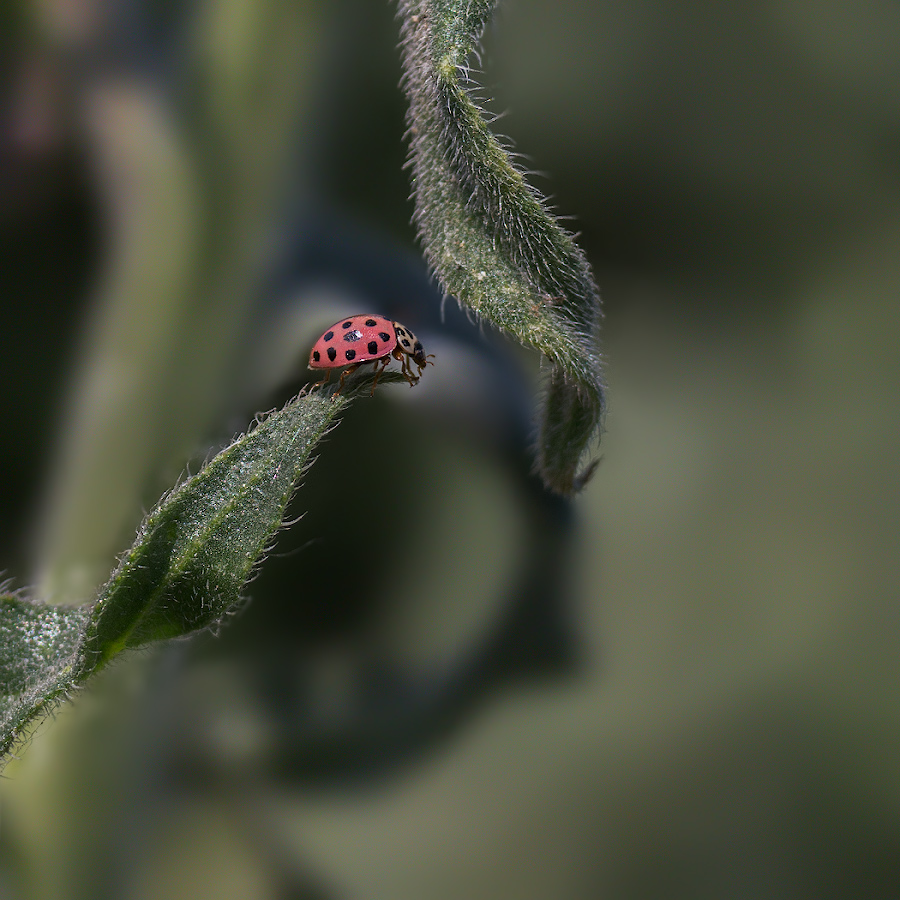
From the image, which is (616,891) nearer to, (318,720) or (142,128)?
(318,720)

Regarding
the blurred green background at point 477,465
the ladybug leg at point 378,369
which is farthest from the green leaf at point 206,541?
the blurred green background at point 477,465

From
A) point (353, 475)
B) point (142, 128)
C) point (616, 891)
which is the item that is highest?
point (142, 128)

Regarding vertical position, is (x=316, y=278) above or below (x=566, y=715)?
above

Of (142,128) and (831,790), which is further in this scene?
(142,128)

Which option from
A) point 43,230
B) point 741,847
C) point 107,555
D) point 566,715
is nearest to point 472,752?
point 566,715

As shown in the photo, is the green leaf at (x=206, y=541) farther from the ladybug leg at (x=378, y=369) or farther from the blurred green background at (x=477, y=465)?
the blurred green background at (x=477, y=465)

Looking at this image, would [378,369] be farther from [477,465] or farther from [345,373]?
[477,465]
